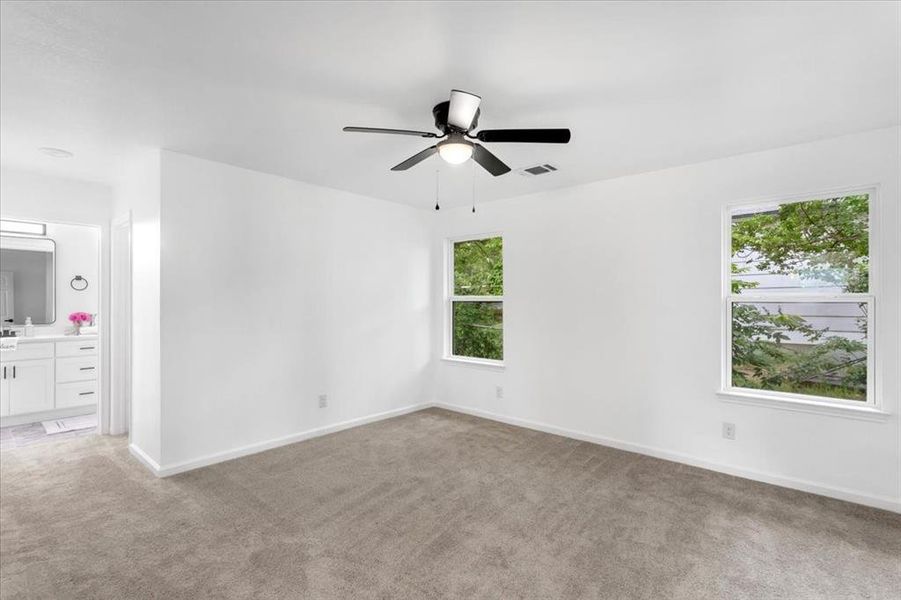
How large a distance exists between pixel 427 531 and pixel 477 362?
2.69m

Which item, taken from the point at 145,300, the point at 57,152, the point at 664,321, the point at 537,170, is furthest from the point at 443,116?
the point at 57,152

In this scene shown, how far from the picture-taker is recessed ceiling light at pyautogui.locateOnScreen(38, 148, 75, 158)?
331 cm

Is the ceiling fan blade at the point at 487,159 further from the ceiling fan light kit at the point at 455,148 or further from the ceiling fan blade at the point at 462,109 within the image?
the ceiling fan blade at the point at 462,109

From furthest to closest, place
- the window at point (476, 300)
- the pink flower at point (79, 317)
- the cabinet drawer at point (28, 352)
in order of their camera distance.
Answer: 1. the pink flower at point (79, 317)
2. the window at point (476, 300)
3. the cabinet drawer at point (28, 352)

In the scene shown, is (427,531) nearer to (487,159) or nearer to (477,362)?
(487,159)

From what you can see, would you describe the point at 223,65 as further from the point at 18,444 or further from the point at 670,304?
the point at 18,444

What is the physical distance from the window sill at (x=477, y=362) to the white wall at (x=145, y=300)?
306 centimetres

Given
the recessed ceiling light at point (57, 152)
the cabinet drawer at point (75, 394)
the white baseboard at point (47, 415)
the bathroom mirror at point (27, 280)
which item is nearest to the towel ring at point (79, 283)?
the bathroom mirror at point (27, 280)

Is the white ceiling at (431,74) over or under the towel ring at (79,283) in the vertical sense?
over

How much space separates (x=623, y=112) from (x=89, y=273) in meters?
6.38

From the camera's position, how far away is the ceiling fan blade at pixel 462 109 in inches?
82.7

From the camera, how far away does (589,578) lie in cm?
213

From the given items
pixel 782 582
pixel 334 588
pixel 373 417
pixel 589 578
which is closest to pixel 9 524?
pixel 334 588

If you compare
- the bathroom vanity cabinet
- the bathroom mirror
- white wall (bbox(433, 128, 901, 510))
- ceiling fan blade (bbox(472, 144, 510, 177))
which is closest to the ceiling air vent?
white wall (bbox(433, 128, 901, 510))
